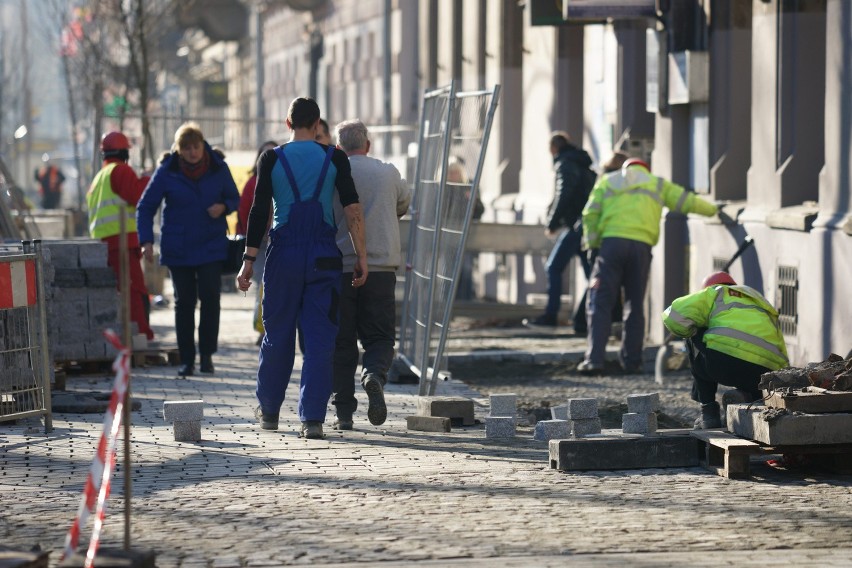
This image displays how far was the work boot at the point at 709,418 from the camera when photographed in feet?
32.6

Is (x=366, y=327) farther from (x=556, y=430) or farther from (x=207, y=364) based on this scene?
(x=207, y=364)

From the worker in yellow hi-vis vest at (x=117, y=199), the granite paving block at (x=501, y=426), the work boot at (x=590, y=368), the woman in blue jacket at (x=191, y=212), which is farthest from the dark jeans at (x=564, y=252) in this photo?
the granite paving block at (x=501, y=426)

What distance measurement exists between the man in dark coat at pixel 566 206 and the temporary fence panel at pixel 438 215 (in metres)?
4.37

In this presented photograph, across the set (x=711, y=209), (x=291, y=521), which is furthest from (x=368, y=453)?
(x=711, y=209)

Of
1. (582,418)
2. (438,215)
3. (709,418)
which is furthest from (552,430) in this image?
(438,215)

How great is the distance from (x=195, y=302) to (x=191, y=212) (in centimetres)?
71

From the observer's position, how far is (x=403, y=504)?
7.90 metres

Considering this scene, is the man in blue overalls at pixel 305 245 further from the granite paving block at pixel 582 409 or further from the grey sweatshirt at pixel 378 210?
the granite paving block at pixel 582 409

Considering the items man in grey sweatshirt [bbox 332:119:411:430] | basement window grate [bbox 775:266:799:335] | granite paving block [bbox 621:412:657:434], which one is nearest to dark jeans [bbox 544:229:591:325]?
basement window grate [bbox 775:266:799:335]

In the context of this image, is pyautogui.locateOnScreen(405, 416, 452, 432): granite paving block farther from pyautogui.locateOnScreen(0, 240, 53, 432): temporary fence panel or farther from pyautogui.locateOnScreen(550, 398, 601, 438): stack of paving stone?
pyautogui.locateOnScreen(0, 240, 53, 432): temporary fence panel

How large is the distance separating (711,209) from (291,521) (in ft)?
24.7

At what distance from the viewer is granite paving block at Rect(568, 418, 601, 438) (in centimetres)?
970

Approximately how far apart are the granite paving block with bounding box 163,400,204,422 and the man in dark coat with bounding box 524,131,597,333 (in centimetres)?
881

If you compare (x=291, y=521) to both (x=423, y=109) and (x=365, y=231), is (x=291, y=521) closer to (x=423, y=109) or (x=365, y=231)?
(x=365, y=231)
